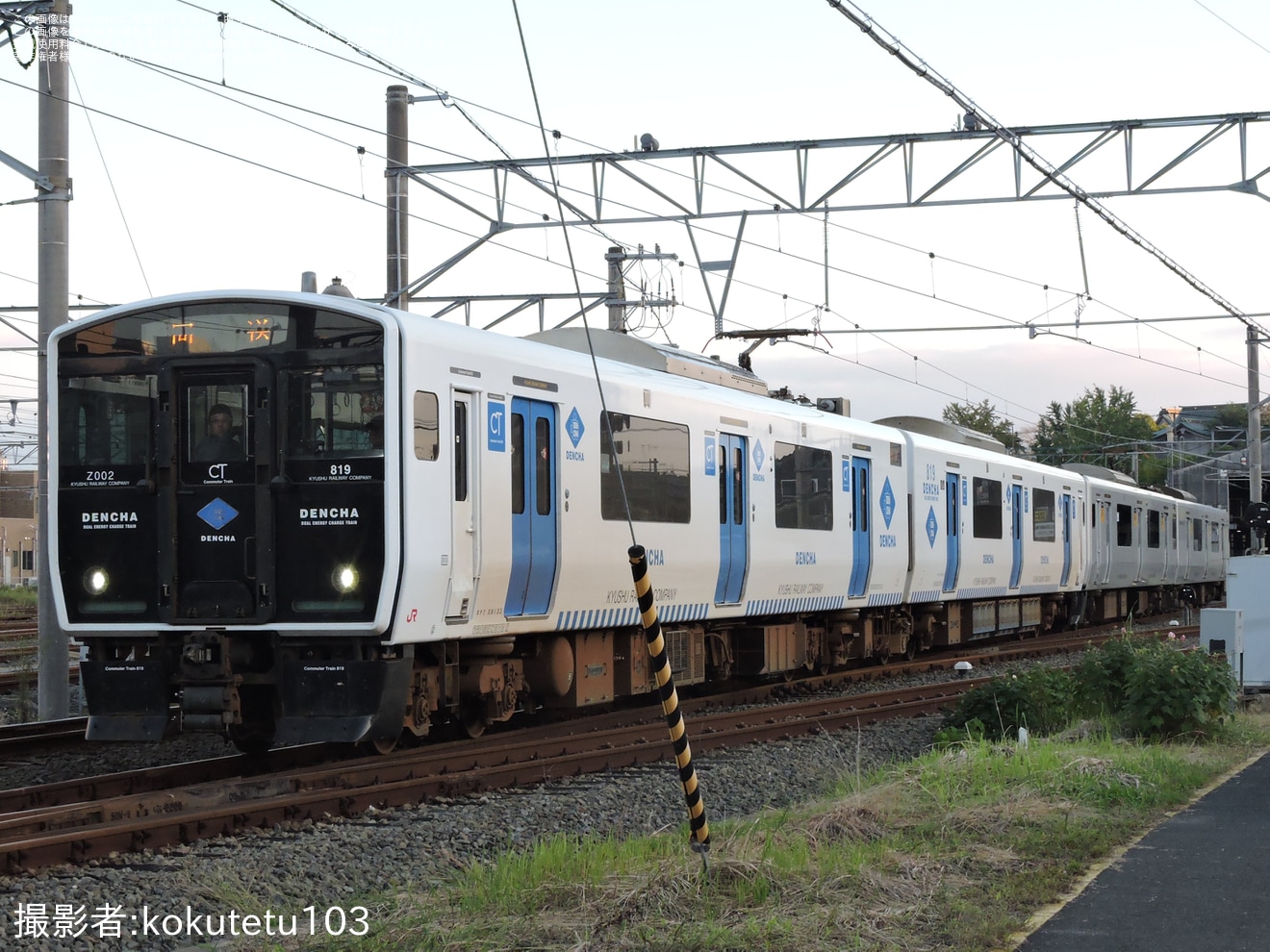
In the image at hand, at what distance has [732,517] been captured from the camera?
14633 mm

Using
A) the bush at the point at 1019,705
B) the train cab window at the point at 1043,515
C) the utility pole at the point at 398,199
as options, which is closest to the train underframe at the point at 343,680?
the bush at the point at 1019,705

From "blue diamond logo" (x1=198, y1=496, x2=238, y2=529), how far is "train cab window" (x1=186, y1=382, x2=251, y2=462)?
→ 302 millimetres

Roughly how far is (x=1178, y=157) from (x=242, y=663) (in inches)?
534

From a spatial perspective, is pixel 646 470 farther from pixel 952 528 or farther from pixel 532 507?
pixel 952 528

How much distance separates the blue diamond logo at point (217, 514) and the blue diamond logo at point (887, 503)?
10516 millimetres

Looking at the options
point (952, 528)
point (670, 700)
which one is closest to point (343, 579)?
point (670, 700)

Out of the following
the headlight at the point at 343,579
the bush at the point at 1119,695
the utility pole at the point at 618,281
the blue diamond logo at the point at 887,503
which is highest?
the utility pole at the point at 618,281

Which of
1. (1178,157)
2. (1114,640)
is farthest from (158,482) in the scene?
(1178,157)

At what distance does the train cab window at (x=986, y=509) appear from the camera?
22.7 meters

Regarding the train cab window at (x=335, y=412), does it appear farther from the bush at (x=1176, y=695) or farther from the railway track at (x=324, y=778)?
the bush at (x=1176, y=695)

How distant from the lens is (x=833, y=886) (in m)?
6.40

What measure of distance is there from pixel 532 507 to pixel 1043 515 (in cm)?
1658

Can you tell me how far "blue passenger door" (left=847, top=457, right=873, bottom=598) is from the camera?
18.0 metres

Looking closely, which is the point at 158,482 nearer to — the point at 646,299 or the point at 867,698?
the point at 867,698
